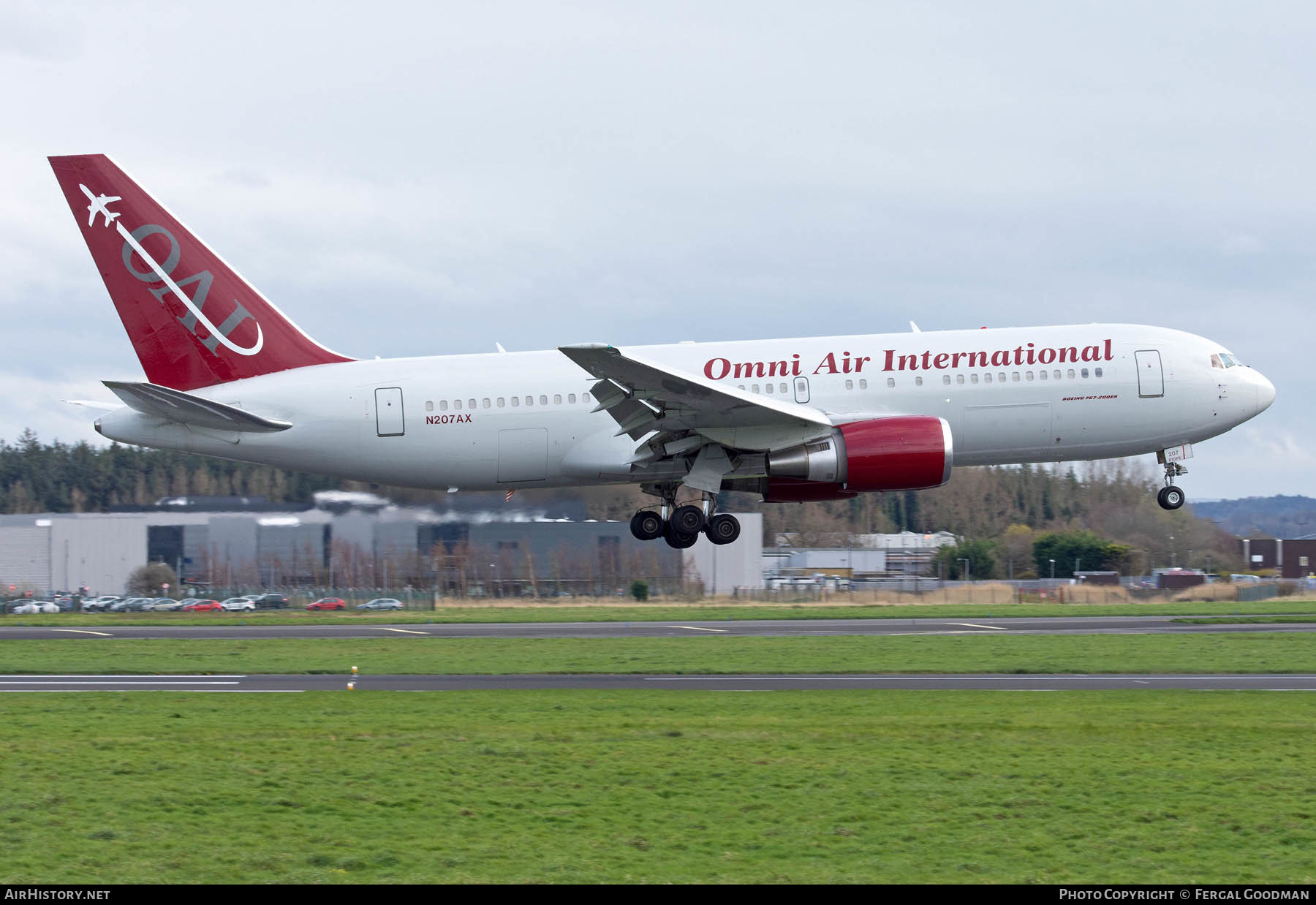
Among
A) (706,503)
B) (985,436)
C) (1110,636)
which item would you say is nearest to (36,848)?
(706,503)

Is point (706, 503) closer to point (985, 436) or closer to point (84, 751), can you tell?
point (985, 436)

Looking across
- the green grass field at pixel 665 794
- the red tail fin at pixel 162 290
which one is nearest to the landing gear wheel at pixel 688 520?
the green grass field at pixel 665 794

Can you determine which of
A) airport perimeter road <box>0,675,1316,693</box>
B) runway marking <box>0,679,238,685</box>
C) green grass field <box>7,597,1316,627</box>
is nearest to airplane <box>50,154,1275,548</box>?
airport perimeter road <box>0,675,1316,693</box>

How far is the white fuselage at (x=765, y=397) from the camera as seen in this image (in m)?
29.0

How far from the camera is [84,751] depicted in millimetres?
18062

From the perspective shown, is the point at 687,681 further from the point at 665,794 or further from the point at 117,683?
the point at 117,683

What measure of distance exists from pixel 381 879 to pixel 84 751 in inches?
312

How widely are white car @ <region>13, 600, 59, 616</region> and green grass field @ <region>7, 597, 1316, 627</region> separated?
140 inches

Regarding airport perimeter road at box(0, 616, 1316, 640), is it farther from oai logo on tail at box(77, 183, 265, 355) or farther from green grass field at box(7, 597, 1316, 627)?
oai logo on tail at box(77, 183, 265, 355)

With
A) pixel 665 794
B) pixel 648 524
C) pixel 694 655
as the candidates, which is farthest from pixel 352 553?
pixel 665 794

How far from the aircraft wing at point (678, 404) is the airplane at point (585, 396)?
0.49 feet

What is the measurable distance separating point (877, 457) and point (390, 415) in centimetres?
1111

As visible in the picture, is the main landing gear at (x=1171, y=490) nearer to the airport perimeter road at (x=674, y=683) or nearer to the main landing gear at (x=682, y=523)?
the airport perimeter road at (x=674, y=683)

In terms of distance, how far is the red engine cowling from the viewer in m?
27.3
